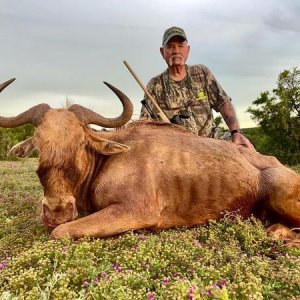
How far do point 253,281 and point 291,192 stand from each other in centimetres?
280

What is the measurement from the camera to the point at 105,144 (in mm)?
6000

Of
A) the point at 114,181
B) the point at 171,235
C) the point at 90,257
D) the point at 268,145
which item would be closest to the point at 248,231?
Answer: the point at 171,235

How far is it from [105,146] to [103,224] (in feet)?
3.44

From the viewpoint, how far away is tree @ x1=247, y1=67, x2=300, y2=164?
156 feet

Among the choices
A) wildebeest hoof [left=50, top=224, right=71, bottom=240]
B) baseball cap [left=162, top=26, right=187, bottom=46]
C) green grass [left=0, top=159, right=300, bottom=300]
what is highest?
baseball cap [left=162, top=26, right=187, bottom=46]

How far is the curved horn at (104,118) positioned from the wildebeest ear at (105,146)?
8.9 inches

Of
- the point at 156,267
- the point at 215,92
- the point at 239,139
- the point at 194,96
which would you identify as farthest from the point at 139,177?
the point at 215,92

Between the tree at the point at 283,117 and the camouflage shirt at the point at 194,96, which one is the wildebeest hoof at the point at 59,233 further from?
the tree at the point at 283,117

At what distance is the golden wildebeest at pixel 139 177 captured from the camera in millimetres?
5500

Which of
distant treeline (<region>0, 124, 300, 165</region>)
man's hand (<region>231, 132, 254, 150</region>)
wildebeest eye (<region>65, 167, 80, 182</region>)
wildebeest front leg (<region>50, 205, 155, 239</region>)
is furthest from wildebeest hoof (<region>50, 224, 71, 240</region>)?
distant treeline (<region>0, 124, 300, 165</region>)

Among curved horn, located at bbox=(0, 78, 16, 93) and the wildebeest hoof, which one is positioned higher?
curved horn, located at bbox=(0, 78, 16, 93)

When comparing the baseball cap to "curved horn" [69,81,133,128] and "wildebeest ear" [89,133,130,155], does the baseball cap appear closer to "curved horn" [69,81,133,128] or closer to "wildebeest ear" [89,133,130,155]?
"curved horn" [69,81,133,128]

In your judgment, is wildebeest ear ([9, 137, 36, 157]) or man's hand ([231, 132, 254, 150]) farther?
man's hand ([231, 132, 254, 150])

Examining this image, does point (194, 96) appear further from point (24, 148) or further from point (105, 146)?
point (24, 148)
